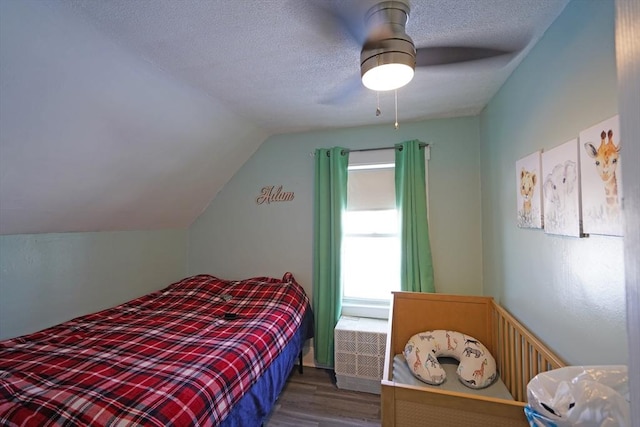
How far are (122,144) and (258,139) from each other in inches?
50.9

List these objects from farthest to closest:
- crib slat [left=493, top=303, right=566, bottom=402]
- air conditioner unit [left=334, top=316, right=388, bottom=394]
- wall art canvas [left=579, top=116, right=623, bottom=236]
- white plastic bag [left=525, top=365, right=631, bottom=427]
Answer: air conditioner unit [left=334, top=316, right=388, bottom=394]
crib slat [left=493, top=303, right=566, bottom=402]
wall art canvas [left=579, top=116, right=623, bottom=236]
white plastic bag [left=525, top=365, right=631, bottom=427]

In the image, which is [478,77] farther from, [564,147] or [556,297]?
[556,297]

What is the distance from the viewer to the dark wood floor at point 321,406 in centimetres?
200

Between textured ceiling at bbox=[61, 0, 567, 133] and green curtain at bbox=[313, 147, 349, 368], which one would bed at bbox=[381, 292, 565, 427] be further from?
textured ceiling at bbox=[61, 0, 567, 133]

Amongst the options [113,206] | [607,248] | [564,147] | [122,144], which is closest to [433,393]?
[607,248]

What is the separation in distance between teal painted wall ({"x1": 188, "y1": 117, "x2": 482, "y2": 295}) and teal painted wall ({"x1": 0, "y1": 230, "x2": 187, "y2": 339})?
1.85 feet

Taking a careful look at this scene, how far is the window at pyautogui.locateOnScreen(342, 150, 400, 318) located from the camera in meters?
2.65

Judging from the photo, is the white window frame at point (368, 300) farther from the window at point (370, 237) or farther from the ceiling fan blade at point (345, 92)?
the ceiling fan blade at point (345, 92)

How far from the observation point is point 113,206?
7.37ft

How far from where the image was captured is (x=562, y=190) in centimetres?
118

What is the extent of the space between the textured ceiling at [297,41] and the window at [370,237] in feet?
2.41

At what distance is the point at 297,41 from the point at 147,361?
6.01ft

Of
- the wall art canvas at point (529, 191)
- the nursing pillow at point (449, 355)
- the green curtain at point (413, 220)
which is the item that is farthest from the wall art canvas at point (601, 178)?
the green curtain at point (413, 220)

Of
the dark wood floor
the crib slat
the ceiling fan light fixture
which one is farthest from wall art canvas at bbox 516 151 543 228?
the dark wood floor
